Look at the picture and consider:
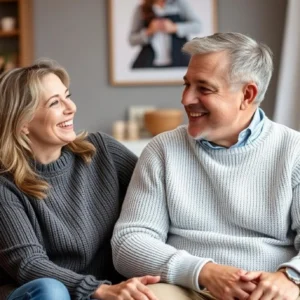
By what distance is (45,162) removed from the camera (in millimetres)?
2012

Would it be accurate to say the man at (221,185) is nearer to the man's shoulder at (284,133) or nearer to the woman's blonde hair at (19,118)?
the man's shoulder at (284,133)

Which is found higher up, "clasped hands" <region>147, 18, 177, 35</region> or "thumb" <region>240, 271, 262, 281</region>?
"clasped hands" <region>147, 18, 177, 35</region>

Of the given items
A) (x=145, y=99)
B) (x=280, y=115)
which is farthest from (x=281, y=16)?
(x=145, y=99)

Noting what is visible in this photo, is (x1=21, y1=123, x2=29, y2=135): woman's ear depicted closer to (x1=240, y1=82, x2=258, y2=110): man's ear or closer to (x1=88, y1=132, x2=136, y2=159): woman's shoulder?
(x1=88, y1=132, x2=136, y2=159): woman's shoulder

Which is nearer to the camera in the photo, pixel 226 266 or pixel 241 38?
pixel 226 266

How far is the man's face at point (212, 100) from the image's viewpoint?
6.13 feet

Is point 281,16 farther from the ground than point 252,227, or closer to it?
farther from the ground

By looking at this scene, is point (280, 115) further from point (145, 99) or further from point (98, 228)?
point (98, 228)

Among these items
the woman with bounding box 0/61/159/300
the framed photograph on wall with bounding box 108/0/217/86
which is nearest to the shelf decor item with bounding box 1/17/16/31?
the framed photograph on wall with bounding box 108/0/217/86

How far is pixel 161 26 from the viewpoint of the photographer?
430cm

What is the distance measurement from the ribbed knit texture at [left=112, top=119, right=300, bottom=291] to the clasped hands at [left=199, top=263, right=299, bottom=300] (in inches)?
4.0

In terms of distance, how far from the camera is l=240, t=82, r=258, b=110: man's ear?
190 cm

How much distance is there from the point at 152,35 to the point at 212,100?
99.2 inches

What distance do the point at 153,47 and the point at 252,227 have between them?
2639 millimetres
